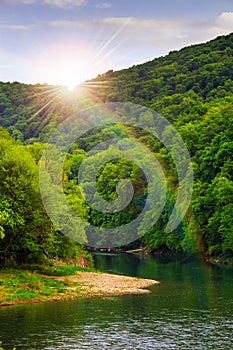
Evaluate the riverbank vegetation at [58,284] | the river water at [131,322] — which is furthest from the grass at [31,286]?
the river water at [131,322]

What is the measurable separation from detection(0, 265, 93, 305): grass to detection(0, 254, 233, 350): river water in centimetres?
216

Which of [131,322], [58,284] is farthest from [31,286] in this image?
[131,322]

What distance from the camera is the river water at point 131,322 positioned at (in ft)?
113

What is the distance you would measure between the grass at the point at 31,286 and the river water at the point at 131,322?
2157 millimetres

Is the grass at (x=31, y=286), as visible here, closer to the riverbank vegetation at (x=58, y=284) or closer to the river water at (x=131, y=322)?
the riverbank vegetation at (x=58, y=284)

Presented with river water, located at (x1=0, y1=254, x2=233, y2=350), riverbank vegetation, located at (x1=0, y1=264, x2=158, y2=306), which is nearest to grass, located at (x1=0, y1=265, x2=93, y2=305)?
riverbank vegetation, located at (x1=0, y1=264, x2=158, y2=306)

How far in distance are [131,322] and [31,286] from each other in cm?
1325

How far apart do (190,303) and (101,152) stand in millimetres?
109577

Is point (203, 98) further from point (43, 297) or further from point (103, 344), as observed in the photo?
point (103, 344)

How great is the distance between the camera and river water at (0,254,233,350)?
34438 millimetres

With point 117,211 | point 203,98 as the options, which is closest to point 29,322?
point 117,211

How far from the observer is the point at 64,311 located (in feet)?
143

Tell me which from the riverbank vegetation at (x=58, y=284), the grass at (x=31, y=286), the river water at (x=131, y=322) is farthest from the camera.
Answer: the riverbank vegetation at (x=58, y=284)

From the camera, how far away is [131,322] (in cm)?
4016
